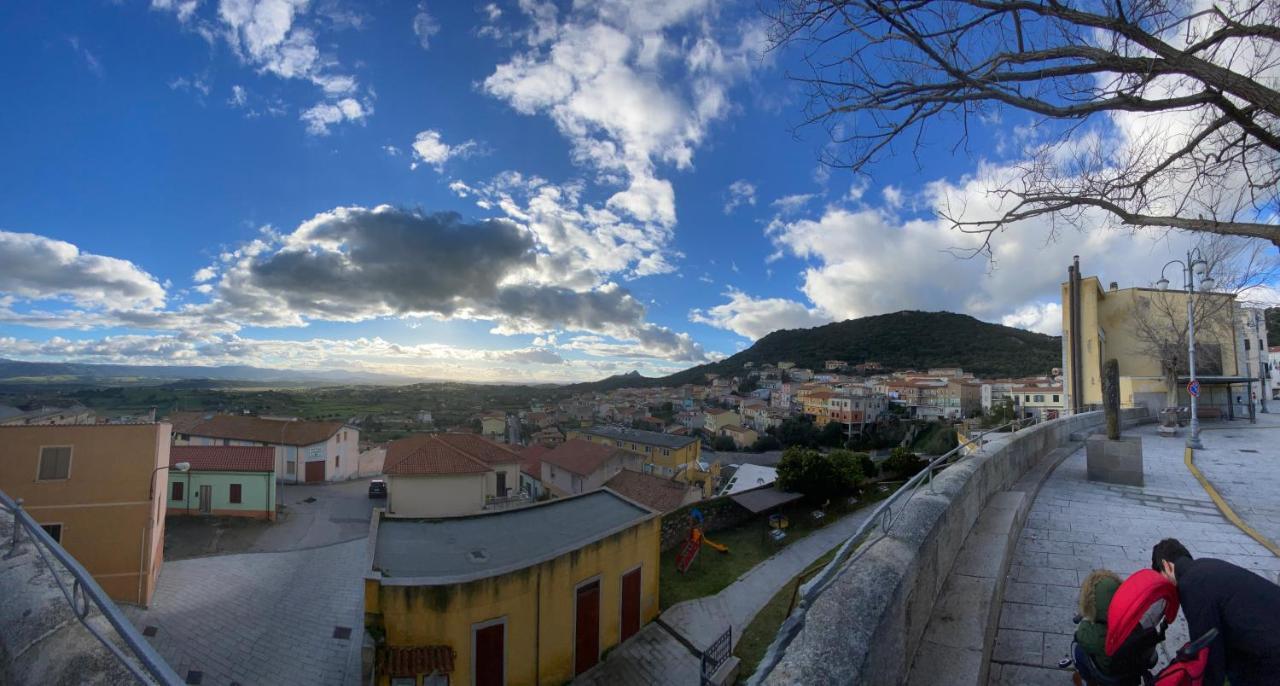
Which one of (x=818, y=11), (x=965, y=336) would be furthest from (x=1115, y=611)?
(x=965, y=336)

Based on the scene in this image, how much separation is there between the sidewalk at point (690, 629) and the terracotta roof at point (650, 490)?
6328mm

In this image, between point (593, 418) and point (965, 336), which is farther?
point (965, 336)

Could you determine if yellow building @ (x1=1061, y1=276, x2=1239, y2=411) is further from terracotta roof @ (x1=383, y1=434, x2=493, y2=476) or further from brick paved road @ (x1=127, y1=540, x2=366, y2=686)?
terracotta roof @ (x1=383, y1=434, x2=493, y2=476)

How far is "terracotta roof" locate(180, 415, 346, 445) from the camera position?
32.7 meters

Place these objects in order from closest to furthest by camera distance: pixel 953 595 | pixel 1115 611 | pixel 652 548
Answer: pixel 1115 611
pixel 953 595
pixel 652 548

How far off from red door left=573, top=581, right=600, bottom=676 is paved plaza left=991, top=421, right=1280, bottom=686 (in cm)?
942

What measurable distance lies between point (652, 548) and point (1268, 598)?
13.3 meters

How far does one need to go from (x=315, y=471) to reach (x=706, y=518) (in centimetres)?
2709

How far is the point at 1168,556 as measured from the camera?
247cm

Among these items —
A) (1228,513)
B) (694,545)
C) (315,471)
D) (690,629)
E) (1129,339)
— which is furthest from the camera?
(315,471)

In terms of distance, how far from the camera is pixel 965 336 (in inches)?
4122

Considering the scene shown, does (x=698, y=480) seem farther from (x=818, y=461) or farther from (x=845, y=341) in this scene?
(x=845, y=341)

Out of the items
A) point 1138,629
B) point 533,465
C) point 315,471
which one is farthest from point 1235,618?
point 315,471

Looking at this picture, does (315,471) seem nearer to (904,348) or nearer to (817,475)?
(817,475)
